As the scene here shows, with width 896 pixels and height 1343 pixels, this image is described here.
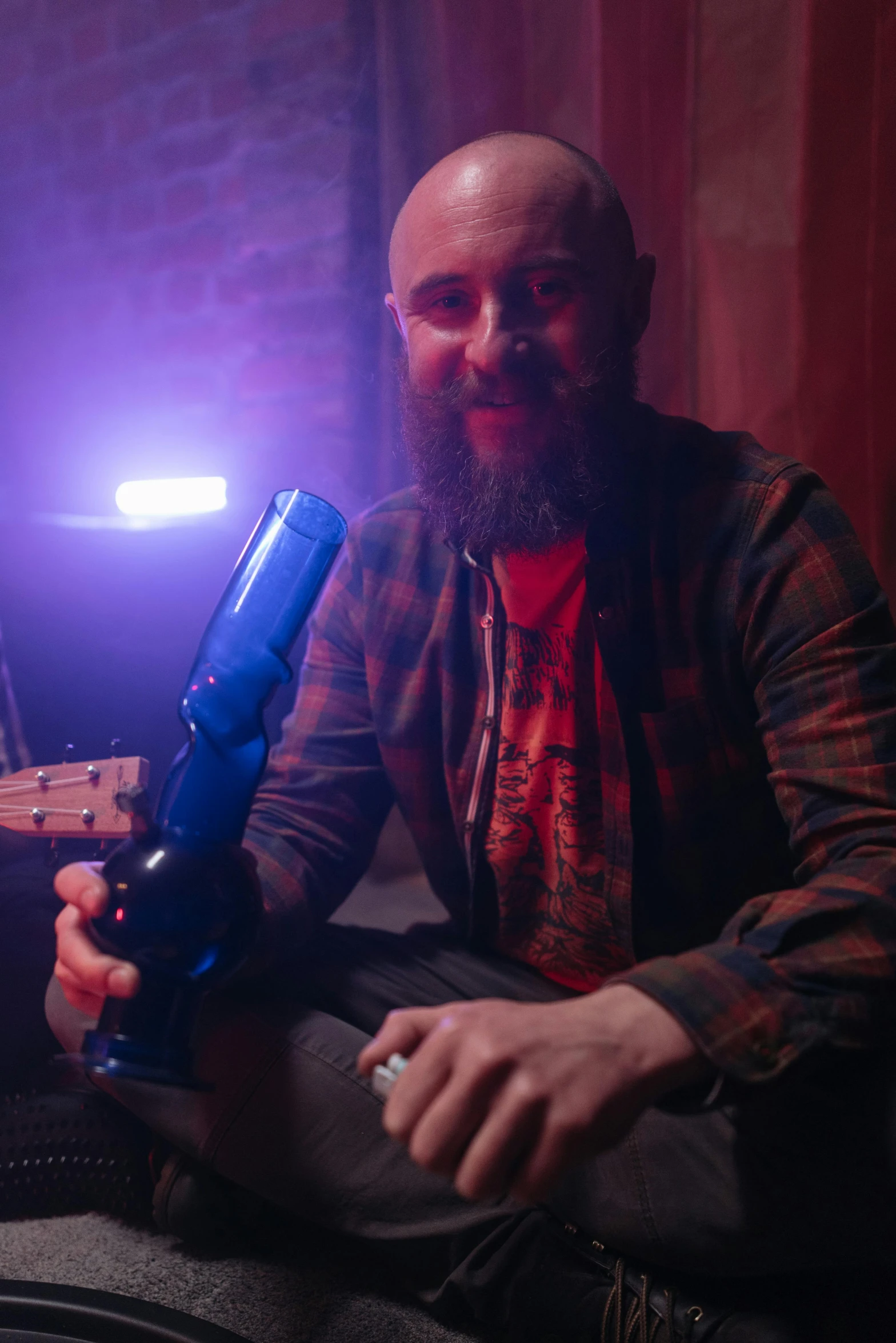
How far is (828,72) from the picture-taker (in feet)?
3.71

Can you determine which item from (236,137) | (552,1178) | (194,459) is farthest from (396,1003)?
(236,137)

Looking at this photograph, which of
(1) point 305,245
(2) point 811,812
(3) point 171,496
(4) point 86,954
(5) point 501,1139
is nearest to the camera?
(5) point 501,1139

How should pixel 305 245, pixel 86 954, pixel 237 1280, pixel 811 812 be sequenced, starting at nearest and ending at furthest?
1. pixel 86 954
2. pixel 811 812
3. pixel 237 1280
4. pixel 305 245

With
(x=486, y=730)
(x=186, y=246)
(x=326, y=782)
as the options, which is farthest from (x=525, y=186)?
(x=186, y=246)

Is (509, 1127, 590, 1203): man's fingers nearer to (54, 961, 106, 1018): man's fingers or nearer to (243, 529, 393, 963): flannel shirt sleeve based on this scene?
(54, 961, 106, 1018): man's fingers

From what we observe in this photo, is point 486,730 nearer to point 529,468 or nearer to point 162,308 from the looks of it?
point 529,468

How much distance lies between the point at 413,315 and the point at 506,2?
2.62 feet

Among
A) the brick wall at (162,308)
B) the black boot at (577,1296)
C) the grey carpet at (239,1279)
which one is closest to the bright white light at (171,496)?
the brick wall at (162,308)

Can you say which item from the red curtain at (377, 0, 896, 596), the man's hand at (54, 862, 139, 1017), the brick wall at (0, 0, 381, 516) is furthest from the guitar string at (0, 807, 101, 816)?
the red curtain at (377, 0, 896, 596)

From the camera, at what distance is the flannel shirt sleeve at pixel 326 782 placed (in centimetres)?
94

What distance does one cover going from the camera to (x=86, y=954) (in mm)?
542

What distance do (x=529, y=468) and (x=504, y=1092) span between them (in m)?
0.60

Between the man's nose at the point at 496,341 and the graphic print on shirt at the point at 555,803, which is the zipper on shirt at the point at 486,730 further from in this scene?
the man's nose at the point at 496,341

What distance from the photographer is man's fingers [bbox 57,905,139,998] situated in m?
0.52
